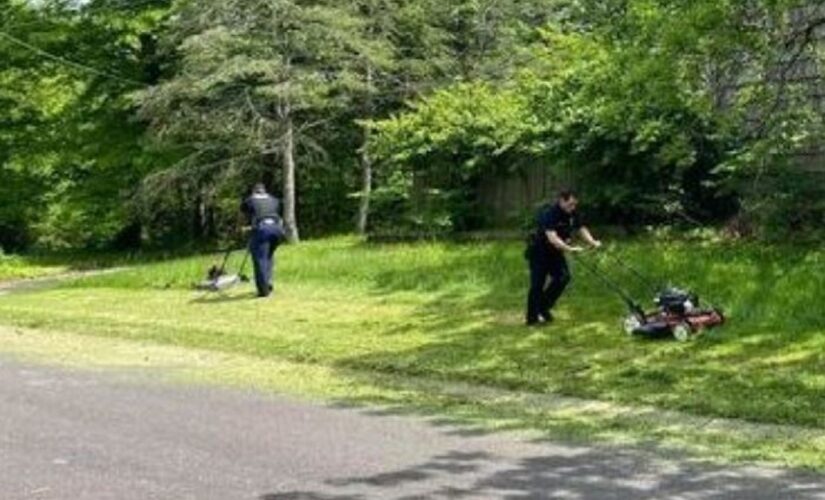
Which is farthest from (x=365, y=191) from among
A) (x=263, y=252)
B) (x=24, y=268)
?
(x=24, y=268)

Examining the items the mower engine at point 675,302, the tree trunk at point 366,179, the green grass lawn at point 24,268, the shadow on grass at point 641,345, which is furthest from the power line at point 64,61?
the mower engine at point 675,302

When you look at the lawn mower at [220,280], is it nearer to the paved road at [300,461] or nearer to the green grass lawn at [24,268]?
the paved road at [300,461]

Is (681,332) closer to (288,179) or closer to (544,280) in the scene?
(544,280)

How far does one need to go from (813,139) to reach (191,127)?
15.9 meters

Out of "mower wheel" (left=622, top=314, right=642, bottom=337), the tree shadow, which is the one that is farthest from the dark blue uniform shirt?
the tree shadow

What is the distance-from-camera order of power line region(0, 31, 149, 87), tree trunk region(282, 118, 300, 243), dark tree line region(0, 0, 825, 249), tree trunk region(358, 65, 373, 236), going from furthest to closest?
power line region(0, 31, 149, 87) → tree trunk region(358, 65, 373, 236) → tree trunk region(282, 118, 300, 243) → dark tree line region(0, 0, 825, 249)

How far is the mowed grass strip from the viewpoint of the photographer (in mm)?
11500

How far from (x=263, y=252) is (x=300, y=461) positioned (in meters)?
11.7

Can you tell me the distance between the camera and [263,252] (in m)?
20.0

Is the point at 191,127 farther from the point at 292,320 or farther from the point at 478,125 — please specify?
the point at 292,320

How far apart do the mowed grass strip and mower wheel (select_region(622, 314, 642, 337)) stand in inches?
6.4

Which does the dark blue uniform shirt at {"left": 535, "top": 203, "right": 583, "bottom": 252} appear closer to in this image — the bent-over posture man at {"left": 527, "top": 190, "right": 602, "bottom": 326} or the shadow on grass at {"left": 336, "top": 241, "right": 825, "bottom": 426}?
the bent-over posture man at {"left": 527, "top": 190, "right": 602, "bottom": 326}

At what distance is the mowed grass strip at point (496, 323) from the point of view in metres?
11.5

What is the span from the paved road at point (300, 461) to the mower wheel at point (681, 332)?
4.20 metres
